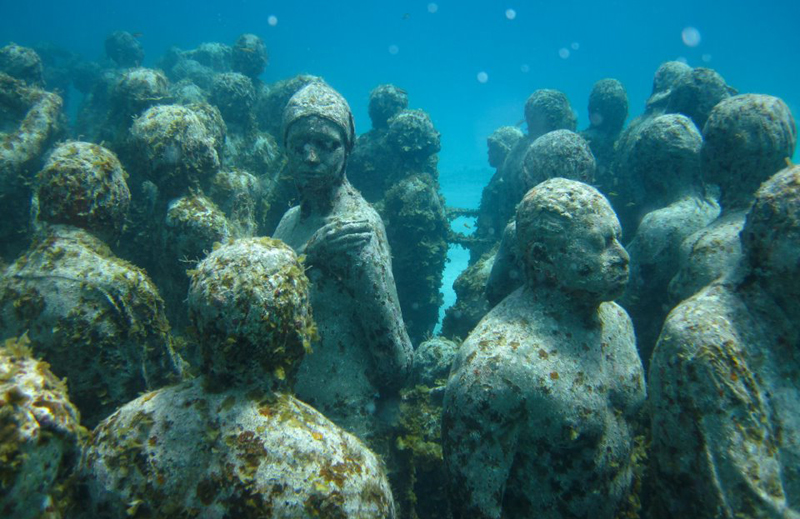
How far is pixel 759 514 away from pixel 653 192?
457 centimetres

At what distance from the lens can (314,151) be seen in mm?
4398

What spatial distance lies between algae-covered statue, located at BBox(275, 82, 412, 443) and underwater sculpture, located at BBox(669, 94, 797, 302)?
3.11 metres

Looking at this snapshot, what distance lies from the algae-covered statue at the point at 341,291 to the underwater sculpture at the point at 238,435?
4.62 ft

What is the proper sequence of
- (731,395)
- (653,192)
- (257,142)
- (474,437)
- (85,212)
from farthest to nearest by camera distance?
(257,142) < (653,192) < (85,212) < (474,437) < (731,395)

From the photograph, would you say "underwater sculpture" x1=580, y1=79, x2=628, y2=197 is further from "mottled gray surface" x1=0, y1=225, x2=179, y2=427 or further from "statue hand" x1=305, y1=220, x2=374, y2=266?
"mottled gray surface" x1=0, y1=225, x2=179, y2=427

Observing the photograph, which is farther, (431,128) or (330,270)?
(431,128)

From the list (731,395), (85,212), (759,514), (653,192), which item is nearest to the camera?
(759,514)

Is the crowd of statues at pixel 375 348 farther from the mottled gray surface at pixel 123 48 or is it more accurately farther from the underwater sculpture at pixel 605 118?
the mottled gray surface at pixel 123 48

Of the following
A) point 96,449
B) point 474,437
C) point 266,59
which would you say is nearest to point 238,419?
point 96,449

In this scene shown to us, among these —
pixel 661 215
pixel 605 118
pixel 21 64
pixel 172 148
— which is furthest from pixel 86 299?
pixel 605 118

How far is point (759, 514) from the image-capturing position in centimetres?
261

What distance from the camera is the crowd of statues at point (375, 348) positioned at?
2.27 meters

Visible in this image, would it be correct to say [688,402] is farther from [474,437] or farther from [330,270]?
[330,270]

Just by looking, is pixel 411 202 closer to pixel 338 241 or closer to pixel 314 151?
pixel 314 151
